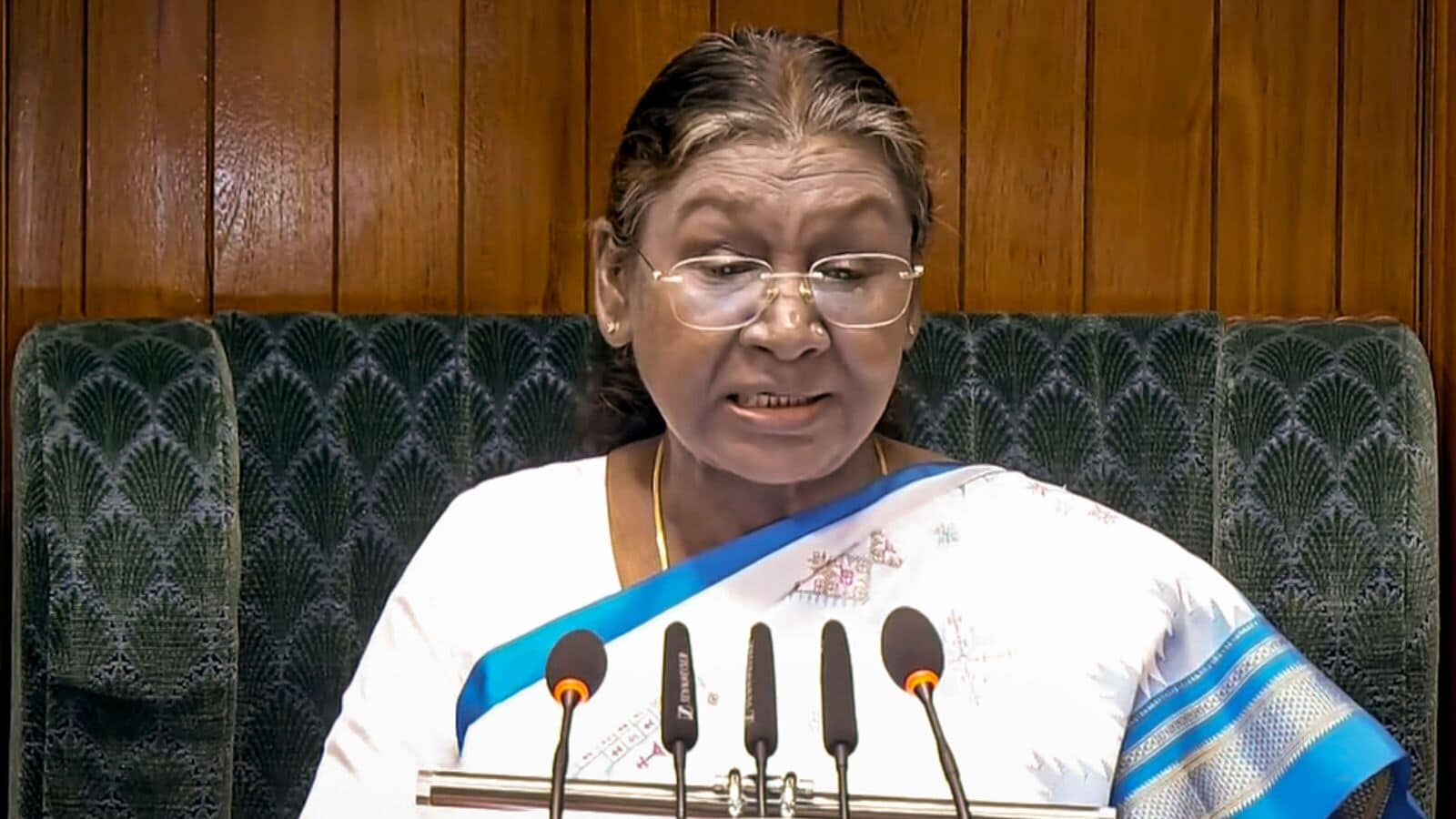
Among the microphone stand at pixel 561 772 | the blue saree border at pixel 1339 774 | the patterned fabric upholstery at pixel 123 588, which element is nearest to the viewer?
the microphone stand at pixel 561 772

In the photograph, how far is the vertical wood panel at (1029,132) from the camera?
63.1 inches

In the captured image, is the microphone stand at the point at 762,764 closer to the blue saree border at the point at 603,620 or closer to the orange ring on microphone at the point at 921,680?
the orange ring on microphone at the point at 921,680

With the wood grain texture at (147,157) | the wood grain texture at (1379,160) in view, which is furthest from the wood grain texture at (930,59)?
the wood grain texture at (147,157)

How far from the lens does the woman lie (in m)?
1.05

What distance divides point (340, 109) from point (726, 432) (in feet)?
2.32

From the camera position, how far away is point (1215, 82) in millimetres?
1605

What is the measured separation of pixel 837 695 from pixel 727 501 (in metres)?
0.48

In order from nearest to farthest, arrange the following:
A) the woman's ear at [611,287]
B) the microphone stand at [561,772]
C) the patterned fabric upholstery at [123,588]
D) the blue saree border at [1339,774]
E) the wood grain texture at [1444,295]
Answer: the microphone stand at [561,772]
the blue saree border at [1339,774]
the woman's ear at [611,287]
the patterned fabric upholstery at [123,588]
the wood grain texture at [1444,295]

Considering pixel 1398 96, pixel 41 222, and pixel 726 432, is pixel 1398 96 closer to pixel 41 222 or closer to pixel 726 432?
pixel 726 432

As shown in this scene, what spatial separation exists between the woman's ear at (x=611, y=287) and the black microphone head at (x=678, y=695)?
47 cm

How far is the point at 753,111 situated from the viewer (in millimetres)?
1103

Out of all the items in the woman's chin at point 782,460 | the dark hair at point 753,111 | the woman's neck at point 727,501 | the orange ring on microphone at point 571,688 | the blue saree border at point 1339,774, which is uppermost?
the dark hair at point 753,111

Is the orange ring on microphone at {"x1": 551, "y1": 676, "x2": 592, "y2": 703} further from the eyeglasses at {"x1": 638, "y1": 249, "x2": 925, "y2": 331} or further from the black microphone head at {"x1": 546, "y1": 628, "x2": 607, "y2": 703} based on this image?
the eyeglasses at {"x1": 638, "y1": 249, "x2": 925, "y2": 331}

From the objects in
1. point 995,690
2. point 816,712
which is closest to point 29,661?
point 816,712
